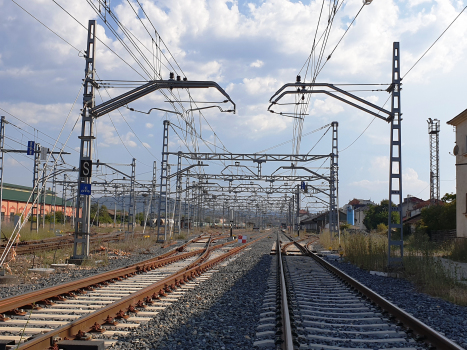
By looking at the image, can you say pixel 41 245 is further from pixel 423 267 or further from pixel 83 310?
pixel 423 267

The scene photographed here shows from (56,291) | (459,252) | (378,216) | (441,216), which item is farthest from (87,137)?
(378,216)

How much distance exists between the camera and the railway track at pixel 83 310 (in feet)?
18.3

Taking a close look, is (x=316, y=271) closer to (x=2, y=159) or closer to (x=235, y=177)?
(x=2, y=159)

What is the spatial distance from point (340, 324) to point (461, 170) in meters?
23.0

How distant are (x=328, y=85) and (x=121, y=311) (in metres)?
11.3

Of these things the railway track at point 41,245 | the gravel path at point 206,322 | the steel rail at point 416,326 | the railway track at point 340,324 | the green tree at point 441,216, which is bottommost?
the railway track at point 41,245

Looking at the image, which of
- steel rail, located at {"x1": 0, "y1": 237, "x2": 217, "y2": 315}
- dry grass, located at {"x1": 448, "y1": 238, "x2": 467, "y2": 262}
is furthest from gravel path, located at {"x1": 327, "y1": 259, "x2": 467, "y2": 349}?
dry grass, located at {"x1": 448, "y1": 238, "x2": 467, "y2": 262}

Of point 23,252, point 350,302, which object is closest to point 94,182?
point 23,252

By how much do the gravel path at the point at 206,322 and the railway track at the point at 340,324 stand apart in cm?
30

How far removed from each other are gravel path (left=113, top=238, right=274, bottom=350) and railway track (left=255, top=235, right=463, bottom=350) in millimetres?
297

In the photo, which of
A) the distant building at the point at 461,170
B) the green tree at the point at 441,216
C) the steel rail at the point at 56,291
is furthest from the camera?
the green tree at the point at 441,216

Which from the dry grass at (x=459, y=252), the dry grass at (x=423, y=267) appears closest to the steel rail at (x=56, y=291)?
the dry grass at (x=423, y=267)

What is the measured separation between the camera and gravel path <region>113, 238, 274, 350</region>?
5.77m

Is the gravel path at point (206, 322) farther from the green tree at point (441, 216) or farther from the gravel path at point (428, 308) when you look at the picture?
the green tree at point (441, 216)
